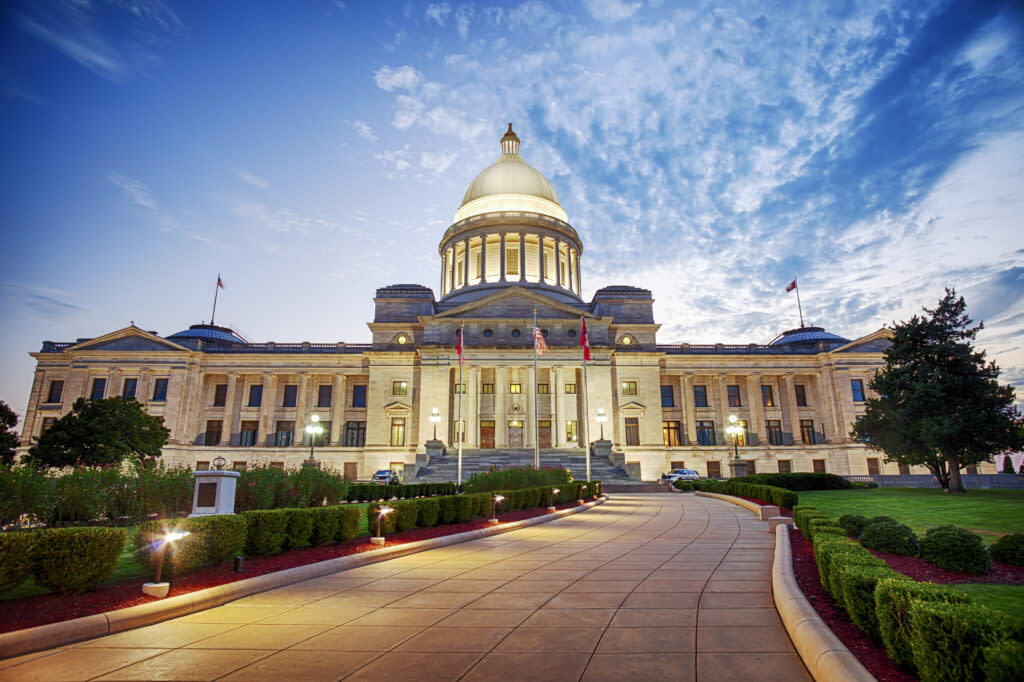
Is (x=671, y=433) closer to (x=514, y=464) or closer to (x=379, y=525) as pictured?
(x=514, y=464)

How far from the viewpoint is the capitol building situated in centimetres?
5469

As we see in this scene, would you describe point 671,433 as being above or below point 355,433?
below

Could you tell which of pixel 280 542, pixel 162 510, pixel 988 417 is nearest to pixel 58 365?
pixel 162 510

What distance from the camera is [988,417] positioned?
103 feet

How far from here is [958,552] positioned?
9.51 m

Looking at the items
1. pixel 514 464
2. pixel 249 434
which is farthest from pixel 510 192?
pixel 249 434

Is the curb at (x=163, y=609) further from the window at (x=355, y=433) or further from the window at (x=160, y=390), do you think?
the window at (x=160, y=390)

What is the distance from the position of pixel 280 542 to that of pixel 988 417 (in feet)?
122

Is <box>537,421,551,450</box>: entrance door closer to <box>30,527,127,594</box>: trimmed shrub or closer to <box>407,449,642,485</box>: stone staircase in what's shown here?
<box>407,449,642,485</box>: stone staircase

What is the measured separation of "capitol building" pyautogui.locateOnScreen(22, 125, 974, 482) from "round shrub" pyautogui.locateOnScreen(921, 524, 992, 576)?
4081cm

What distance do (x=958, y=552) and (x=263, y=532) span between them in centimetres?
1281

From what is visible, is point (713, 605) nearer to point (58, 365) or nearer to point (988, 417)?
point (988, 417)

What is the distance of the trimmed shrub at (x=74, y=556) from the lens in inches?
316

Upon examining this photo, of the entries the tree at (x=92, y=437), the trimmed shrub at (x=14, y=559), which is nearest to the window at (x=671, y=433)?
the tree at (x=92, y=437)
